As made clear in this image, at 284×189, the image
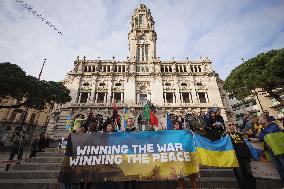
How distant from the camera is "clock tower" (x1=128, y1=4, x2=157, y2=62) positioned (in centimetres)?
3972

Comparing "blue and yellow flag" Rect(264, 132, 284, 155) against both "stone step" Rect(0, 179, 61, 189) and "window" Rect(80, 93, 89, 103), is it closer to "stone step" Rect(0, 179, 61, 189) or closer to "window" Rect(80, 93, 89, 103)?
"stone step" Rect(0, 179, 61, 189)

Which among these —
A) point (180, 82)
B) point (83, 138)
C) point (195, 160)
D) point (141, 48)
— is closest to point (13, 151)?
point (83, 138)

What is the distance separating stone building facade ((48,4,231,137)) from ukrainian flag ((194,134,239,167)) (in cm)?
2509

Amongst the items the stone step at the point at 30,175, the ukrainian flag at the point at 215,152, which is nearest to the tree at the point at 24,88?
the stone step at the point at 30,175

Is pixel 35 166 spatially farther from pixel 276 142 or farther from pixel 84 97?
pixel 84 97

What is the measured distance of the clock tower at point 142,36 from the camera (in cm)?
3972

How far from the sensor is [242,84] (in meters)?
24.6

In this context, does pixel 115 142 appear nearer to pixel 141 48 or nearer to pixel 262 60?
pixel 262 60

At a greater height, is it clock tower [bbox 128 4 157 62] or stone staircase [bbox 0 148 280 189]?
clock tower [bbox 128 4 157 62]

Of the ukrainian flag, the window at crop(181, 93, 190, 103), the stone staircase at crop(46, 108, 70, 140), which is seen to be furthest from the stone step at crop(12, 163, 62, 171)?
the window at crop(181, 93, 190, 103)

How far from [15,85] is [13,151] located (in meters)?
12.3

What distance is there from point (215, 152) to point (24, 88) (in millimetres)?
23089

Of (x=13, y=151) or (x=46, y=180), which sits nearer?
(x=46, y=180)

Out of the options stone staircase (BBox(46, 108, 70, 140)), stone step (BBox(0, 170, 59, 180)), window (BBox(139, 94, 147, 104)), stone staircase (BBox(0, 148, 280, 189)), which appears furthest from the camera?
window (BBox(139, 94, 147, 104))
